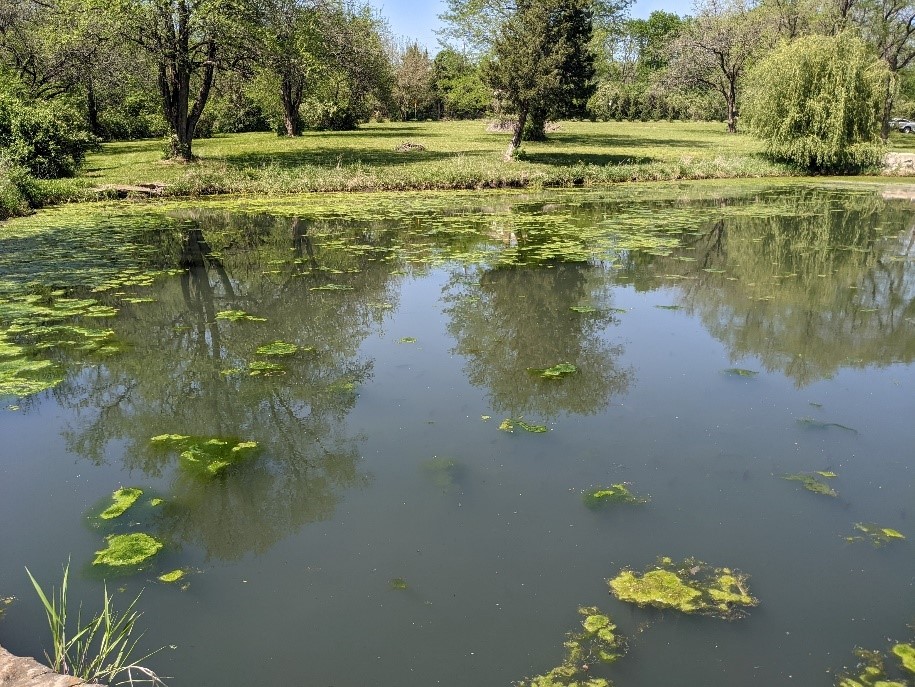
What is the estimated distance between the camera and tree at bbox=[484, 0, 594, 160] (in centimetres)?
2095

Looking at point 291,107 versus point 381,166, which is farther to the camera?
point 291,107

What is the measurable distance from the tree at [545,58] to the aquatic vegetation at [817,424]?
58.1 ft

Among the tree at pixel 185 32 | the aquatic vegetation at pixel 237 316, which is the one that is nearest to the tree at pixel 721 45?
the tree at pixel 185 32

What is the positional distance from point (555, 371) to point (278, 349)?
9.44 ft

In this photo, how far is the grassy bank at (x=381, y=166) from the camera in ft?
62.7

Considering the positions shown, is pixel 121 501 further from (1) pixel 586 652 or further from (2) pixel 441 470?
(1) pixel 586 652

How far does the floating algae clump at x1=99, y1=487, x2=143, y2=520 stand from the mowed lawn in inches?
637

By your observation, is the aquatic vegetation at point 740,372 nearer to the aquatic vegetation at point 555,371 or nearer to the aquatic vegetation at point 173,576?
the aquatic vegetation at point 555,371

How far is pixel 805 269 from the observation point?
34.4 feet

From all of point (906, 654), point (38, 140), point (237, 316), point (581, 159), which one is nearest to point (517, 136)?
point (581, 159)

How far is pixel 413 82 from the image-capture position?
5103 cm


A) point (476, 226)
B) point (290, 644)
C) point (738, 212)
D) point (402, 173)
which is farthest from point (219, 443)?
point (402, 173)

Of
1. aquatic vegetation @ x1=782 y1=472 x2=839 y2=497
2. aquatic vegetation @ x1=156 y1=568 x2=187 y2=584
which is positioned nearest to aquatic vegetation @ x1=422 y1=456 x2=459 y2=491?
aquatic vegetation @ x1=156 y1=568 x2=187 y2=584

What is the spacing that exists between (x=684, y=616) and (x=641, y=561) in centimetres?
44
